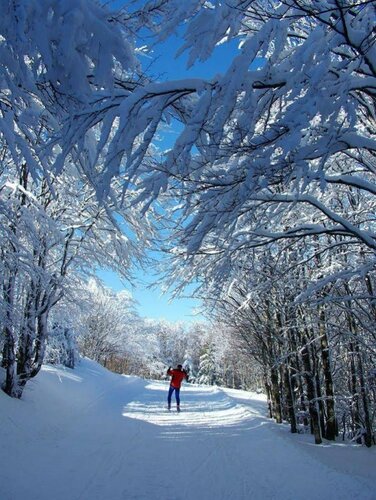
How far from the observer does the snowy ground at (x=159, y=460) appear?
5207mm

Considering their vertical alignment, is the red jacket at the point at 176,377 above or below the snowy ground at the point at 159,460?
above

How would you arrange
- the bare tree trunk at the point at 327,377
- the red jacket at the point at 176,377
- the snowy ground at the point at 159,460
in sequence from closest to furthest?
the snowy ground at the point at 159,460
the bare tree trunk at the point at 327,377
the red jacket at the point at 176,377

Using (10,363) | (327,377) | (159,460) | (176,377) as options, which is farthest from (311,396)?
(10,363)

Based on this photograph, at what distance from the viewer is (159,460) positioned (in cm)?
673

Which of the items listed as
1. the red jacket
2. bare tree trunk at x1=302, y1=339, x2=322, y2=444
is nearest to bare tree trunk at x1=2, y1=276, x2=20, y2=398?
the red jacket

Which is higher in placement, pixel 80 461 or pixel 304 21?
pixel 304 21

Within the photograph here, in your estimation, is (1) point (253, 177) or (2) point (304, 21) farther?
(2) point (304, 21)

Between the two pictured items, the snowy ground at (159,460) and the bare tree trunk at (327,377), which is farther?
the bare tree trunk at (327,377)

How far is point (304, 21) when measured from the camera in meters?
5.57

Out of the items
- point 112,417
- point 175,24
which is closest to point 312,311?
point 112,417

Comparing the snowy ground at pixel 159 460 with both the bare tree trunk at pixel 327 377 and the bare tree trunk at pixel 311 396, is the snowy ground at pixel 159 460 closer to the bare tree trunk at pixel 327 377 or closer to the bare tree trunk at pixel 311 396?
the bare tree trunk at pixel 311 396

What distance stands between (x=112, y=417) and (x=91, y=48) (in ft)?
35.3

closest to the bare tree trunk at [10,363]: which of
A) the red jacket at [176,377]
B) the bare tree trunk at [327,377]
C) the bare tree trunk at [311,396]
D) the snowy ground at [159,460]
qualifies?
the snowy ground at [159,460]

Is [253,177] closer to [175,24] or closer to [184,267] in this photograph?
[175,24]
